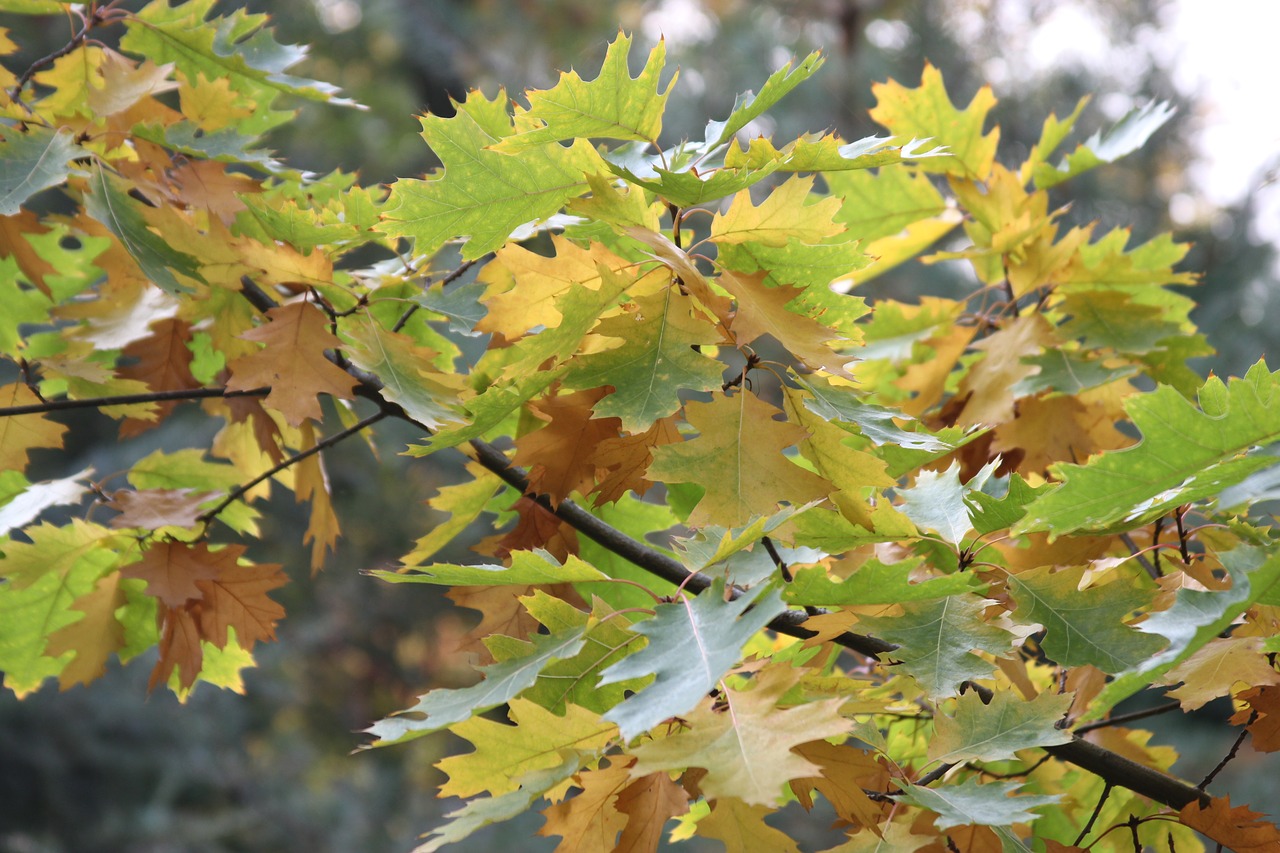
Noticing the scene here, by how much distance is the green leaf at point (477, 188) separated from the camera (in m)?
0.88

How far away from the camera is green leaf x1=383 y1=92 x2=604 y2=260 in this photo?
0.88 m

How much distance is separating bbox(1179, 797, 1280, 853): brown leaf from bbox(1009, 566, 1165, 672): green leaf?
18 centimetres

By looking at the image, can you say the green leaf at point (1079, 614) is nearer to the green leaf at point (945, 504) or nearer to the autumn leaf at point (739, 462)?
the green leaf at point (945, 504)

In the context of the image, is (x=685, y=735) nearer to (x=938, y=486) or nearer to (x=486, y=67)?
(x=938, y=486)

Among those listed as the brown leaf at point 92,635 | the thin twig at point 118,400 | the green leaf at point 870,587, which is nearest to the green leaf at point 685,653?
the green leaf at point 870,587

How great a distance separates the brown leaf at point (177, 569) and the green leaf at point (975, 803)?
79 cm

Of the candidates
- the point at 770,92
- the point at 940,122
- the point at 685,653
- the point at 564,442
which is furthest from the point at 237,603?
the point at 940,122

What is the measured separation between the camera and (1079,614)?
859mm

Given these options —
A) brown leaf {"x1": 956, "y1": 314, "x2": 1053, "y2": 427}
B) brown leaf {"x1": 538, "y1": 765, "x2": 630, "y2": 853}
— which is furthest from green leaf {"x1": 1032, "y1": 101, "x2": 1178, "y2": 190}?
brown leaf {"x1": 538, "y1": 765, "x2": 630, "y2": 853}

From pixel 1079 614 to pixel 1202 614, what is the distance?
0.16m

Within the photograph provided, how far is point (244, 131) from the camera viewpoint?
1.38 m

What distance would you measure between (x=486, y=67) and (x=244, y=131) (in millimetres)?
5586

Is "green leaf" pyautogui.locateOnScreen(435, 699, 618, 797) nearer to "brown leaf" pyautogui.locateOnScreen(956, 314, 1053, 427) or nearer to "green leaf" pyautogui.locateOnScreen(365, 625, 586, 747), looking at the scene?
"green leaf" pyautogui.locateOnScreen(365, 625, 586, 747)

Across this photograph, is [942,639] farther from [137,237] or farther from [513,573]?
[137,237]
